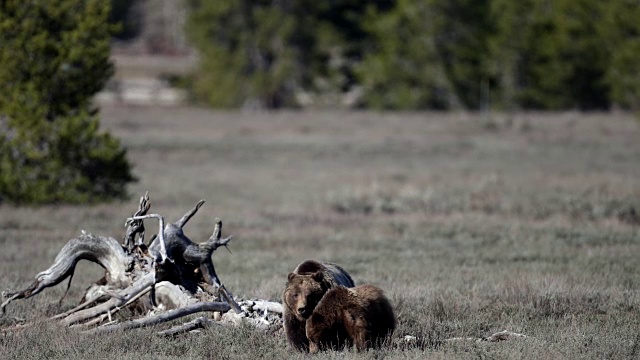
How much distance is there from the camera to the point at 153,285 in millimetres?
9086

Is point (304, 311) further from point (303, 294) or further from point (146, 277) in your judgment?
point (146, 277)

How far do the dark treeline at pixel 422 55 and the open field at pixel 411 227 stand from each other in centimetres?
1642

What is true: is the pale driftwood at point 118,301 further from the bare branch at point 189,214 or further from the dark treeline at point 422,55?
the dark treeline at point 422,55

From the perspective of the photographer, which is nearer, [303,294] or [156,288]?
[303,294]

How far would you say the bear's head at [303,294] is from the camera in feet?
25.5

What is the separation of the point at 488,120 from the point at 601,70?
1808 cm

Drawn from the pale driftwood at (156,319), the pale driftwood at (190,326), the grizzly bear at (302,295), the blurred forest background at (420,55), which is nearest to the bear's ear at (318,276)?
the grizzly bear at (302,295)

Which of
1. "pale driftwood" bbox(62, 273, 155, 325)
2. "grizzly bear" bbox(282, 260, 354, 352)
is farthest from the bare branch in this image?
"grizzly bear" bbox(282, 260, 354, 352)

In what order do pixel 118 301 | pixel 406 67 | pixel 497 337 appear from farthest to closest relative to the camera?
pixel 406 67 < pixel 118 301 < pixel 497 337

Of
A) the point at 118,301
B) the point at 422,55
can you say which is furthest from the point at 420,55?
the point at 118,301

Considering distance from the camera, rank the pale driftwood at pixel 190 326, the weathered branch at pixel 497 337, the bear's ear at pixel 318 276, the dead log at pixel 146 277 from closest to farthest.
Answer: the bear's ear at pixel 318 276
the weathered branch at pixel 497 337
the pale driftwood at pixel 190 326
the dead log at pixel 146 277

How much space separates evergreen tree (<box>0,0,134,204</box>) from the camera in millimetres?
19719

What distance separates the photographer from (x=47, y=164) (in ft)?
65.4

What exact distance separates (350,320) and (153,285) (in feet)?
6.94
